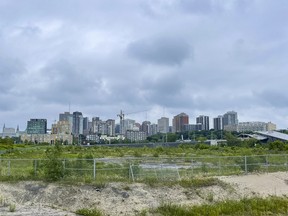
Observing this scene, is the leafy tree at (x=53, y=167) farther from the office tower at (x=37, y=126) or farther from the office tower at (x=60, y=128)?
the office tower at (x=37, y=126)

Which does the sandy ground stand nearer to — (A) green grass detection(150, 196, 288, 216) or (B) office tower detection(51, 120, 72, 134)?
(A) green grass detection(150, 196, 288, 216)

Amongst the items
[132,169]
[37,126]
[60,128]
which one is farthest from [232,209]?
[60,128]

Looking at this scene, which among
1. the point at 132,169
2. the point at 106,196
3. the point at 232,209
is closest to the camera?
the point at 232,209

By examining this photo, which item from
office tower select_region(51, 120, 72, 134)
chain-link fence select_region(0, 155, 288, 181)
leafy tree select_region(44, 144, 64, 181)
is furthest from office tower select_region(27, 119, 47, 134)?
leafy tree select_region(44, 144, 64, 181)

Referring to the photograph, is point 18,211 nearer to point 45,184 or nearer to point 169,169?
point 45,184

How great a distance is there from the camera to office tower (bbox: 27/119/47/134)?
18638 centimetres

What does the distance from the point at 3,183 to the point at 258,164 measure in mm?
21686

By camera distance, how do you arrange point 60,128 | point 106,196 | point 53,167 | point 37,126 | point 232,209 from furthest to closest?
point 60,128, point 37,126, point 53,167, point 106,196, point 232,209

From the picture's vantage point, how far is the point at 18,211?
60.5 ft

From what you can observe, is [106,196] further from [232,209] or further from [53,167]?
[232,209]

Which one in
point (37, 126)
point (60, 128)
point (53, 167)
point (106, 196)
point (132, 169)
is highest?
point (37, 126)

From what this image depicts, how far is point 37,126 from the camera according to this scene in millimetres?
189000

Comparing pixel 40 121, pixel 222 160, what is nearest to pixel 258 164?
pixel 222 160

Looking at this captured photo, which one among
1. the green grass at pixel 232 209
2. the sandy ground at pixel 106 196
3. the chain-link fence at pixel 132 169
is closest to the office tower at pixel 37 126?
the chain-link fence at pixel 132 169
